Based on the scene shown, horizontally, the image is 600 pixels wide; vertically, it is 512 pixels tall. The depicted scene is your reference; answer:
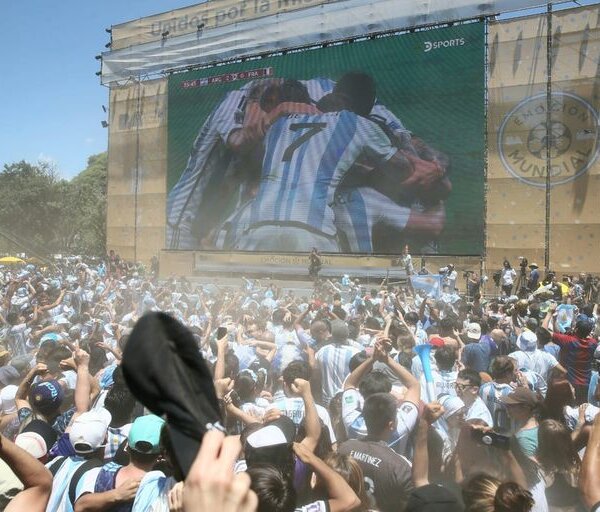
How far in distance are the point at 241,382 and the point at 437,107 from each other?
2158cm

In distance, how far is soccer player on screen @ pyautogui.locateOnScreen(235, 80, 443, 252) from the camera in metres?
25.3

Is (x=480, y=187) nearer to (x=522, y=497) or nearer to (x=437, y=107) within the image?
(x=437, y=107)

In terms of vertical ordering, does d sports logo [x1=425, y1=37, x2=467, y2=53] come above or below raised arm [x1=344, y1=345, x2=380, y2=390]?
above

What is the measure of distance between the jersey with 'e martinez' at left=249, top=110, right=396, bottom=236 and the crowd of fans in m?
19.7

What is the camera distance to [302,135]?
27.5 meters

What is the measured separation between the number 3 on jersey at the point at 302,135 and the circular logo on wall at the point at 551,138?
8179mm

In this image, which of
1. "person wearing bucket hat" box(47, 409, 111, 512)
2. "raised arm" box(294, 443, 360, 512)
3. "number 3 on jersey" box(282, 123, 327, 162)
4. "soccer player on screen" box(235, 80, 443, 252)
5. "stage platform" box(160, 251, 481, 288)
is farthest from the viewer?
"number 3 on jersey" box(282, 123, 327, 162)

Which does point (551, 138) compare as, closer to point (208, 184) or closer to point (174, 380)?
point (208, 184)

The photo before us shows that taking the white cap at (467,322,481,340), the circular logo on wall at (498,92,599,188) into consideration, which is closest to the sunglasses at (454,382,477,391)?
the white cap at (467,322,481,340)

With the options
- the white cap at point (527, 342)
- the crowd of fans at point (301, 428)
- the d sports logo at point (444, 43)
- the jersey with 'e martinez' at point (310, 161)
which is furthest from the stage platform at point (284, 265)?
the crowd of fans at point (301, 428)

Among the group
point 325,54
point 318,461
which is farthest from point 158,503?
point 325,54

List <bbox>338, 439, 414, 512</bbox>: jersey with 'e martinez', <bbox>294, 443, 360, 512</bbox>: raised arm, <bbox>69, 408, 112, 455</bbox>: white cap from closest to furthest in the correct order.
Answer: <bbox>294, 443, 360, 512</bbox>: raised arm, <bbox>69, 408, 112, 455</bbox>: white cap, <bbox>338, 439, 414, 512</bbox>: jersey with 'e martinez'

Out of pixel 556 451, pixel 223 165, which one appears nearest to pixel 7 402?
pixel 556 451

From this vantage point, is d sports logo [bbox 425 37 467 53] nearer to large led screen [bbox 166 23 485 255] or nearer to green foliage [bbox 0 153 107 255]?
large led screen [bbox 166 23 485 255]
